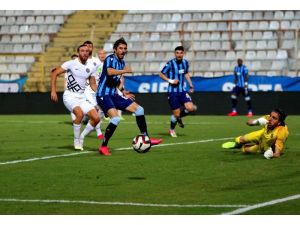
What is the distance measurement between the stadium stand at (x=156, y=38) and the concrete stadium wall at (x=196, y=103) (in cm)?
204

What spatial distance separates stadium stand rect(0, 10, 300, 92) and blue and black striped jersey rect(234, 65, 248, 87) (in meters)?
3.06

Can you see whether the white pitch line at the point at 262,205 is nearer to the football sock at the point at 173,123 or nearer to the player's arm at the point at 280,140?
the player's arm at the point at 280,140

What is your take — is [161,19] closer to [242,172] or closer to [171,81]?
[171,81]

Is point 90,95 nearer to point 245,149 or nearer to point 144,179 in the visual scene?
point 245,149

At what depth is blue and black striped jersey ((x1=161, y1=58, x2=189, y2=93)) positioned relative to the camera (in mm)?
21078

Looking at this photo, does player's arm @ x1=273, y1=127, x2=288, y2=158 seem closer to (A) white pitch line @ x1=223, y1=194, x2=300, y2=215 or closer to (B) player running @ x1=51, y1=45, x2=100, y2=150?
(B) player running @ x1=51, y1=45, x2=100, y2=150

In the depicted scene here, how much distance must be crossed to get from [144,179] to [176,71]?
31.2ft

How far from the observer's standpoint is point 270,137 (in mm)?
14422

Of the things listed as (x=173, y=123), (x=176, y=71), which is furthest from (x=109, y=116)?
(x=176, y=71)

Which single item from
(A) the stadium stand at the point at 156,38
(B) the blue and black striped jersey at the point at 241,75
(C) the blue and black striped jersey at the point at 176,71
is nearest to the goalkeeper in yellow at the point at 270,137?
(C) the blue and black striped jersey at the point at 176,71

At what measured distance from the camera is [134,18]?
1635 inches

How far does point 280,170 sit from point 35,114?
23108 millimetres

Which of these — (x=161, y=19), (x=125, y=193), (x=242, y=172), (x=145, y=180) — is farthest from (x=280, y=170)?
(x=161, y=19)

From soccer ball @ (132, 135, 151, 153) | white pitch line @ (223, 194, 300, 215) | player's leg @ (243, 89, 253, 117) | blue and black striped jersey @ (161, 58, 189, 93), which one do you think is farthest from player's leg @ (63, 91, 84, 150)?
player's leg @ (243, 89, 253, 117)
